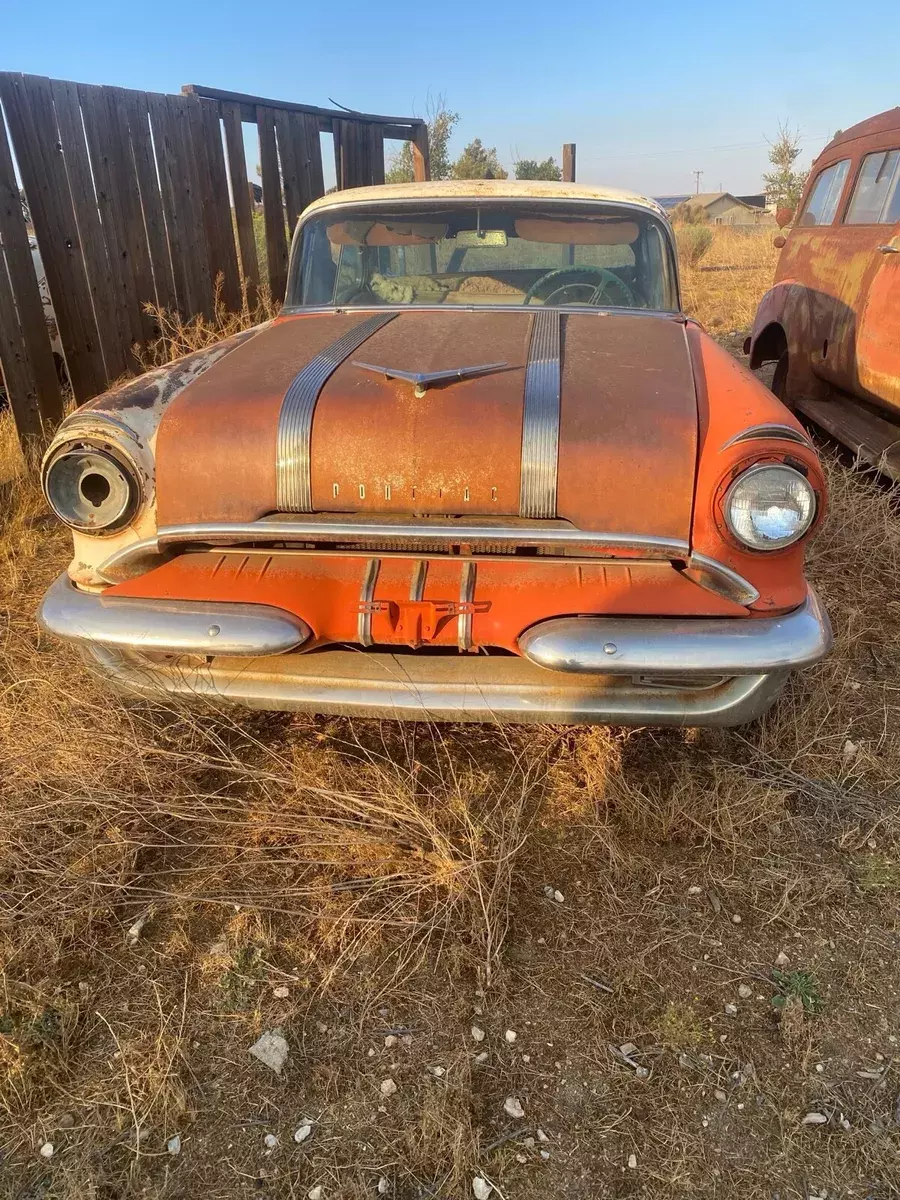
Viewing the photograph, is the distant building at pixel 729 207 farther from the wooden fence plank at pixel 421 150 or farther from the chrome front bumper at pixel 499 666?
the chrome front bumper at pixel 499 666

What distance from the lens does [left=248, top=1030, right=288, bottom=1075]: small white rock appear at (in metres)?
1.71

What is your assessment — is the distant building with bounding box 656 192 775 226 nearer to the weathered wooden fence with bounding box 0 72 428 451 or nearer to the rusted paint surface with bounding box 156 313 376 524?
the weathered wooden fence with bounding box 0 72 428 451

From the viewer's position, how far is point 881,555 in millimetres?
3750

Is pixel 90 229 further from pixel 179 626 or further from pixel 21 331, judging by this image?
pixel 179 626

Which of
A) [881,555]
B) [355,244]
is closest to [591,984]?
[881,555]

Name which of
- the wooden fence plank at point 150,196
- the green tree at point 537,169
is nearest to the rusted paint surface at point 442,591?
the wooden fence plank at point 150,196

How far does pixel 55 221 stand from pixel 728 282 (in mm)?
11333

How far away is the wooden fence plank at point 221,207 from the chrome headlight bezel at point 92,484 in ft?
15.1

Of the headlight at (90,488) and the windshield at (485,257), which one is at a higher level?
the windshield at (485,257)

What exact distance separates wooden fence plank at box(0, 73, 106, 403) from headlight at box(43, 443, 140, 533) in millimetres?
3013

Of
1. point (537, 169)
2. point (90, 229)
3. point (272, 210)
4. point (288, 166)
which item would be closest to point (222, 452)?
point (90, 229)

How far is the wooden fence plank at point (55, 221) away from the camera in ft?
14.2

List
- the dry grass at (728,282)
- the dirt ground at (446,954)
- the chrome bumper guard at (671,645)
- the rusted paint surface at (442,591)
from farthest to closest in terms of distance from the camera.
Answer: the dry grass at (728,282) < the rusted paint surface at (442,591) < the chrome bumper guard at (671,645) < the dirt ground at (446,954)

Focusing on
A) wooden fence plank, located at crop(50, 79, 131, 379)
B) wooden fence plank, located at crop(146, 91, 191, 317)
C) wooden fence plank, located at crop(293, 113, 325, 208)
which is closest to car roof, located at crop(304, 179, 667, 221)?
wooden fence plank, located at crop(50, 79, 131, 379)
